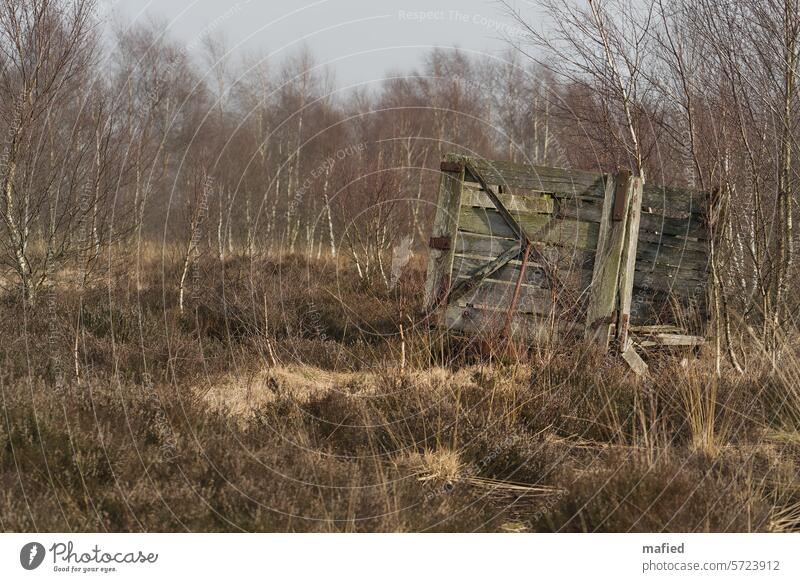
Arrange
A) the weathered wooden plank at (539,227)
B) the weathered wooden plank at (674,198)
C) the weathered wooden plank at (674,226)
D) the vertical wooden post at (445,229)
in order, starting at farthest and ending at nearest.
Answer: the weathered wooden plank at (674,226), the weathered wooden plank at (674,198), the vertical wooden post at (445,229), the weathered wooden plank at (539,227)

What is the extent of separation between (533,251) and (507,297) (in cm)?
49

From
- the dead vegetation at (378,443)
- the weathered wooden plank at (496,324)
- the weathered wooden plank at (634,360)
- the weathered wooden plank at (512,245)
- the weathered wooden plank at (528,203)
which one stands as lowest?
the dead vegetation at (378,443)

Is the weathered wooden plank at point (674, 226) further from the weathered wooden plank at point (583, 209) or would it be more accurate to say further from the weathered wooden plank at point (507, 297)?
the weathered wooden plank at point (507, 297)

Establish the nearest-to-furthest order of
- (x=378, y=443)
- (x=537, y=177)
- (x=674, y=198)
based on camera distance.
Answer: (x=378, y=443) < (x=537, y=177) < (x=674, y=198)

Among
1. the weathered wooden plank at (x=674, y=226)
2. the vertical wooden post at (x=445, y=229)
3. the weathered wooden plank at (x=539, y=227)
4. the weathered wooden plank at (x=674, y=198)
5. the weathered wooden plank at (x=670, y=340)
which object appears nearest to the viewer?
the weathered wooden plank at (x=539, y=227)

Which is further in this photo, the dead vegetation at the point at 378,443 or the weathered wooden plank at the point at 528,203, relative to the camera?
the weathered wooden plank at the point at 528,203

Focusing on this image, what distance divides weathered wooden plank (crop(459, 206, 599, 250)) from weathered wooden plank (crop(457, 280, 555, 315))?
46cm

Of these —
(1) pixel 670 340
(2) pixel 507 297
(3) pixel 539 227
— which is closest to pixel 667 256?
(1) pixel 670 340

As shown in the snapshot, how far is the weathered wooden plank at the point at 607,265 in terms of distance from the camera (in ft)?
22.1

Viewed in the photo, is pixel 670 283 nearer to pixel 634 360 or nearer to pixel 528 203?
pixel 634 360

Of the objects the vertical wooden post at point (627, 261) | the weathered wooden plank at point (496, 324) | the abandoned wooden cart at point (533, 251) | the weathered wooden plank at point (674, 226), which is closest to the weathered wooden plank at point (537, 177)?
the abandoned wooden cart at point (533, 251)

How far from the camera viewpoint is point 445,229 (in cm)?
707

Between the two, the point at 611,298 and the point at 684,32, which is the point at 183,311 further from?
the point at 684,32

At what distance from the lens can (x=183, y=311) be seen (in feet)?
33.0
